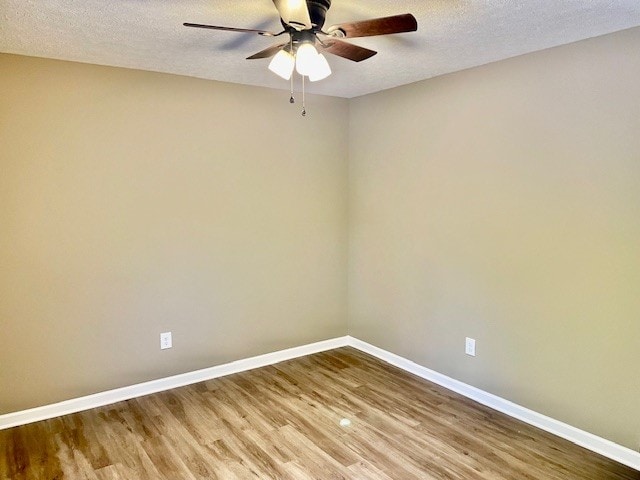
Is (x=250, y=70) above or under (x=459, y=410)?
above

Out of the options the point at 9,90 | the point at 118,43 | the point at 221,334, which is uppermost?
the point at 118,43

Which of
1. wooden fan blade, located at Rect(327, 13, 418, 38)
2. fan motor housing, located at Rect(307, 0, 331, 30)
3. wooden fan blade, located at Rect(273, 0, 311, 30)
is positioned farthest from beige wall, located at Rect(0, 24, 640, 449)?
wooden fan blade, located at Rect(273, 0, 311, 30)

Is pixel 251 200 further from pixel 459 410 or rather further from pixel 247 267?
pixel 459 410

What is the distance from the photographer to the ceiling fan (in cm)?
180

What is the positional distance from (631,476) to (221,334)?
273cm

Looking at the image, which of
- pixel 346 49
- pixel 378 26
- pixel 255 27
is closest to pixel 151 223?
pixel 255 27

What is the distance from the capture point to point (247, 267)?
377cm

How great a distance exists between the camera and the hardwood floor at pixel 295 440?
8.20 feet

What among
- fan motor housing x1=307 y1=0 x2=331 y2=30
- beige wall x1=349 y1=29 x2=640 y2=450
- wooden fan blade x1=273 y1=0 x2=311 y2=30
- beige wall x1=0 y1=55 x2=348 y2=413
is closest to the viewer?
wooden fan blade x1=273 y1=0 x2=311 y2=30

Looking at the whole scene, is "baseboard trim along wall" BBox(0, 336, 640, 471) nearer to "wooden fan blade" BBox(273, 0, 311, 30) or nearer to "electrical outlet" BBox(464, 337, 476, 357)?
"electrical outlet" BBox(464, 337, 476, 357)

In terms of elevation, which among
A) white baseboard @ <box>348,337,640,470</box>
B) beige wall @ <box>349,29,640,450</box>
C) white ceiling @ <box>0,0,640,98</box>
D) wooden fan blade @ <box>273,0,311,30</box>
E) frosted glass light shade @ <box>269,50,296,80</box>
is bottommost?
white baseboard @ <box>348,337,640,470</box>

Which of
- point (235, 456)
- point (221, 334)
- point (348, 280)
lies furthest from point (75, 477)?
point (348, 280)

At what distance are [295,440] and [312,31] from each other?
2235 millimetres

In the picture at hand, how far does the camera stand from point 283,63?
2180 mm
